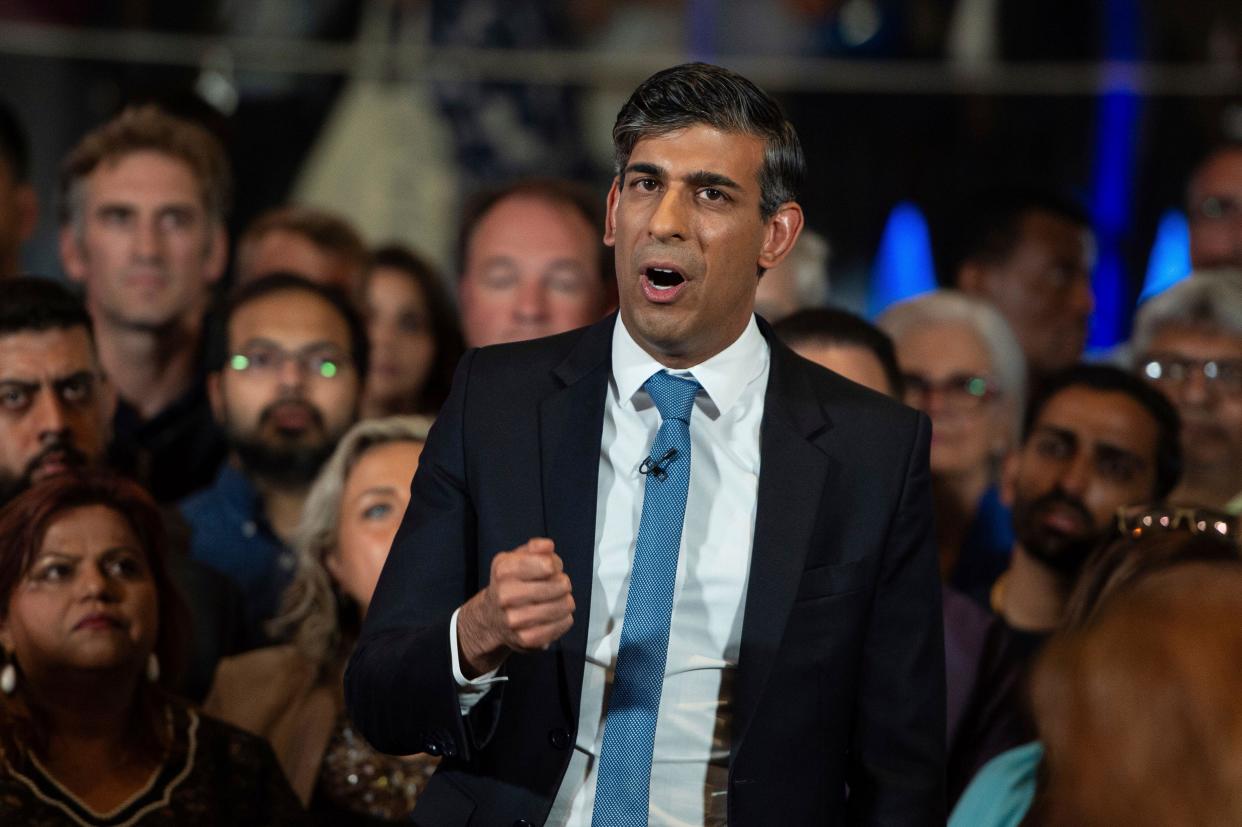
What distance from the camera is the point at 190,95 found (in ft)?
18.9

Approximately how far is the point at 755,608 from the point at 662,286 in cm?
44

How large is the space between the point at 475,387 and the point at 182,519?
2.11 metres

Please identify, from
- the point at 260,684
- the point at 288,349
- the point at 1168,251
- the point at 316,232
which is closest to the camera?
the point at 260,684

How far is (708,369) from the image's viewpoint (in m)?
2.44

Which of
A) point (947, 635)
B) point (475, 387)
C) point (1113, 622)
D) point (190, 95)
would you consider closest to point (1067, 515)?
point (947, 635)

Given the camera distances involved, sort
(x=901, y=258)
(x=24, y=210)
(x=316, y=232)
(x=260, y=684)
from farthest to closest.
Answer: (x=901, y=258), (x=316, y=232), (x=24, y=210), (x=260, y=684)

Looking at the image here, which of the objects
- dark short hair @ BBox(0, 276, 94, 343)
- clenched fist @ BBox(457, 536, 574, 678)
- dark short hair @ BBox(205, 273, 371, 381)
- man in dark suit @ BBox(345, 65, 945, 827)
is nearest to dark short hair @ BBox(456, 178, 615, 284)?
dark short hair @ BBox(205, 273, 371, 381)

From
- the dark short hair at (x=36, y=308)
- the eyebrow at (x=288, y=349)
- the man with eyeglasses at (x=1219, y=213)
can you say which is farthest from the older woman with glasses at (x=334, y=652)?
the man with eyeglasses at (x=1219, y=213)

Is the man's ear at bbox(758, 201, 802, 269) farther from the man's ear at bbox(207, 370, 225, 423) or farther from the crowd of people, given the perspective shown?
the man's ear at bbox(207, 370, 225, 423)

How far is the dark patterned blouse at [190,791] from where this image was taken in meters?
3.09

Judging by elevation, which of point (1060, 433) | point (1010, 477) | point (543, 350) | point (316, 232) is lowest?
point (1010, 477)

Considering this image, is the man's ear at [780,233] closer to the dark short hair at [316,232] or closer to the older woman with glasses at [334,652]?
the older woman with glasses at [334,652]

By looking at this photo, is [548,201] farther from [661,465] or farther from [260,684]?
[661,465]

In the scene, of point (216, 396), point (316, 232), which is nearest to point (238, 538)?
point (216, 396)
